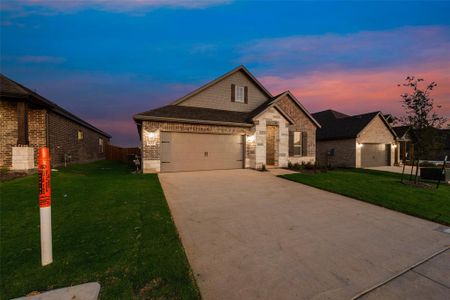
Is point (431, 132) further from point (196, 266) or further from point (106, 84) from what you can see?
point (106, 84)

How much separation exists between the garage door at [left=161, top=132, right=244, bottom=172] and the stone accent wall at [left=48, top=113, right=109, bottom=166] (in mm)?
7470

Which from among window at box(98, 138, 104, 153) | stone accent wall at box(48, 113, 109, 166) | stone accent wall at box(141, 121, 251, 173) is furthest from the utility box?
window at box(98, 138, 104, 153)

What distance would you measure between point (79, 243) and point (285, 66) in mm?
24011

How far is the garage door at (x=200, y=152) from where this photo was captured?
12180 millimetres

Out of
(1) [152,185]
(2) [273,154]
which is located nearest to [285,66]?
(2) [273,154]

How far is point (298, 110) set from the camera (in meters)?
16.8

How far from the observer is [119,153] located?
24.7 m

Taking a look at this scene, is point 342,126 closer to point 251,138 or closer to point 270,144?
point 270,144

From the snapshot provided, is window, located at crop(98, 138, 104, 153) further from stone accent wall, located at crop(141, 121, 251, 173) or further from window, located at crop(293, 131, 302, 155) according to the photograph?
window, located at crop(293, 131, 302, 155)

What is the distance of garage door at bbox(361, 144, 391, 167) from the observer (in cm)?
1983

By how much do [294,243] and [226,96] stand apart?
13708 millimetres

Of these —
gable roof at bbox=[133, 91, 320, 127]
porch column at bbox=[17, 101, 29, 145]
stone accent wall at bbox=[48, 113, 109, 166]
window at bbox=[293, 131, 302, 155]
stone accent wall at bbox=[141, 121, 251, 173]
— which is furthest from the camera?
window at bbox=[293, 131, 302, 155]

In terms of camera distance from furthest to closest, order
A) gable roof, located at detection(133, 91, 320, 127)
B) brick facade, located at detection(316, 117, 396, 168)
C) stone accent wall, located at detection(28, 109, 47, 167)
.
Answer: brick facade, located at detection(316, 117, 396, 168) < gable roof, located at detection(133, 91, 320, 127) < stone accent wall, located at detection(28, 109, 47, 167)

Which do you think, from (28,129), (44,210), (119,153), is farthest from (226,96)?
(119,153)
